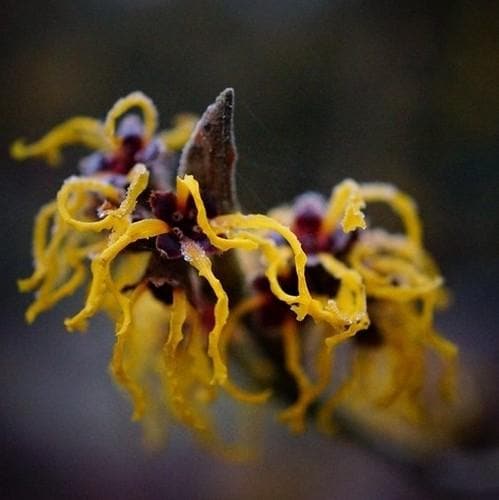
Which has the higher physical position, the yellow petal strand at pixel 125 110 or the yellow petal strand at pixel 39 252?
the yellow petal strand at pixel 125 110

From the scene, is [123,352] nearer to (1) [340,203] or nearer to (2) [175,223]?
(2) [175,223]

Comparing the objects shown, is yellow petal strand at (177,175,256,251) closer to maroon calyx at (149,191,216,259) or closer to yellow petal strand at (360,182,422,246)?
maroon calyx at (149,191,216,259)

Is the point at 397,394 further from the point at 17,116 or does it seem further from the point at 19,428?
the point at 17,116

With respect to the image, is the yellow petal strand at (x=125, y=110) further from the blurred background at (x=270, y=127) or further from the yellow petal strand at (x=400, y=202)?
the blurred background at (x=270, y=127)

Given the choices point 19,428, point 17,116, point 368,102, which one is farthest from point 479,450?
point 17,116

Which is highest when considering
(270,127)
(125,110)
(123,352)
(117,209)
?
(270,127)

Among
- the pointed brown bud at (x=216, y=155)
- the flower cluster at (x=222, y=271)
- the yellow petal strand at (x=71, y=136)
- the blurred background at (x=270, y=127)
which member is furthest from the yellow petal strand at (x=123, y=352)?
the blurred background at (x=270, y=127)

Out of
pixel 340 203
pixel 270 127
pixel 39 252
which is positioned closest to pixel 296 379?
pixel 340 203

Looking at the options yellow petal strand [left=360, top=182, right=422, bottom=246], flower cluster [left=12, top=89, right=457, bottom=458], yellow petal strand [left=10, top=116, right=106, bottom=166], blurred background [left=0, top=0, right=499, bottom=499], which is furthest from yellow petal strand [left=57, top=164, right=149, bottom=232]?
blurred background [left=0, top=0, right=499, bottom=499]

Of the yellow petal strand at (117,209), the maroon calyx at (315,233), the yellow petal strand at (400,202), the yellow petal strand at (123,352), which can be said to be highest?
the yellow petal strand at (400,202)
